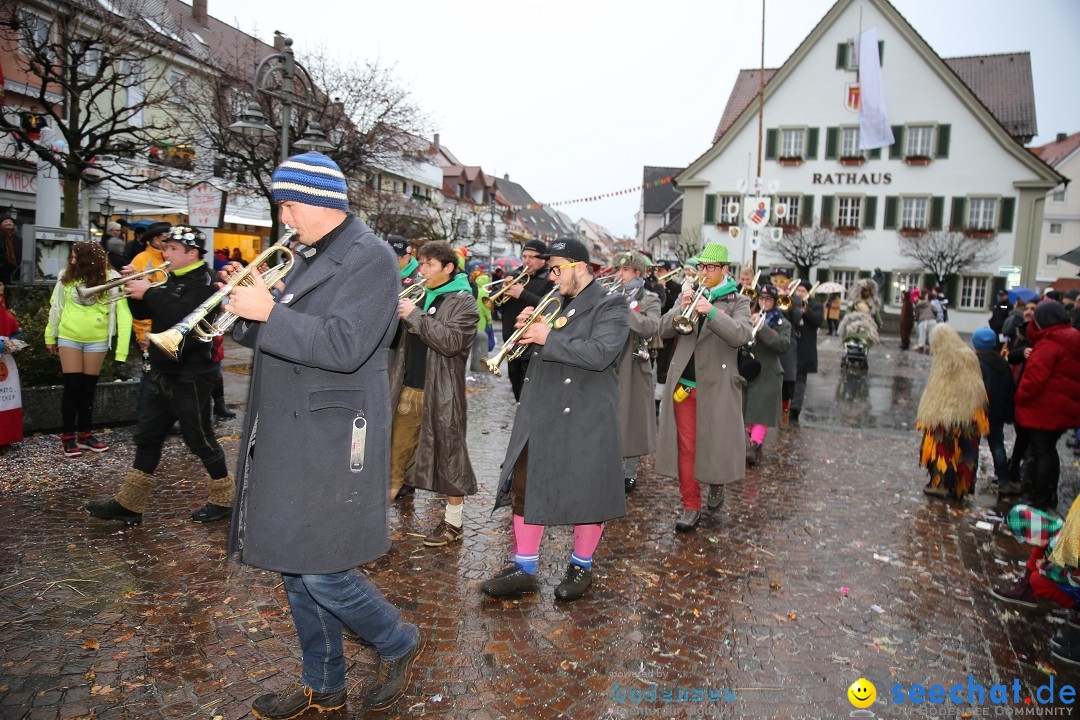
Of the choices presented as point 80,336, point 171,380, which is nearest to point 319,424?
point 171,380

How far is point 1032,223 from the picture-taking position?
3341 centimetres

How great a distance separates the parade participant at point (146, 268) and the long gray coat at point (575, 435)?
2.84 m

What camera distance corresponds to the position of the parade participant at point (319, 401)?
2734mm

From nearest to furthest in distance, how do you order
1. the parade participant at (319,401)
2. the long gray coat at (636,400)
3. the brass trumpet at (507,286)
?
1. the parade participant at (319,401)
2. the long gray coat at (636,400)
3. the brass trumpet at (507,286)

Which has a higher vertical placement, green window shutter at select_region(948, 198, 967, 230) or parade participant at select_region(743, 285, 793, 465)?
green window shutter at select_region(948, 198, 967, 230)

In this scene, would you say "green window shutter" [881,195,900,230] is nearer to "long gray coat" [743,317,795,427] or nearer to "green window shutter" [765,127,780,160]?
"green window shutter" [765,127,780,160]

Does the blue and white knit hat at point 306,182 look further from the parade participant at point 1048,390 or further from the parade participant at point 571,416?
the parade participant at point 1048,390

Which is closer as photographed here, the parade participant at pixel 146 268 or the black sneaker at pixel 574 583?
the black sneaker at pixel 574 583

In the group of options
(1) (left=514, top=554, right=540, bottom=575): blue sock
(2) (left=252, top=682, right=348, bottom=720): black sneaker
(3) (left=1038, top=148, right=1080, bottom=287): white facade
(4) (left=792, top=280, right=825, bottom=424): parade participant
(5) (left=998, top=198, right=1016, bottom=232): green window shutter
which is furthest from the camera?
(3) (left=1038, top=148, right=1080, bottom=287): white facade

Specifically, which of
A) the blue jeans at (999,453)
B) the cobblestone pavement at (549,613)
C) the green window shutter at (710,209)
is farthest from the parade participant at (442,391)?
the green window shutter at (710,209)

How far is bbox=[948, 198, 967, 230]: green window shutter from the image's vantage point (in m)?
33.8

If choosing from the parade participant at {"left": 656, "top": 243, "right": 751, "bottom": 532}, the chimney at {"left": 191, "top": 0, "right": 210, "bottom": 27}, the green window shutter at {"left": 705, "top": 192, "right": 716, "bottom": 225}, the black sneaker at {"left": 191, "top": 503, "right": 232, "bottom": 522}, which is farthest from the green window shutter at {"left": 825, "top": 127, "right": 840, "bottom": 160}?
the black sneaker at {"left": 191, "top": 503, "right": 232, "bottom": 522}

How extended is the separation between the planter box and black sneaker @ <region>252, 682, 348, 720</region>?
5.59 m

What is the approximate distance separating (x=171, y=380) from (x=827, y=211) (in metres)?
35.4
